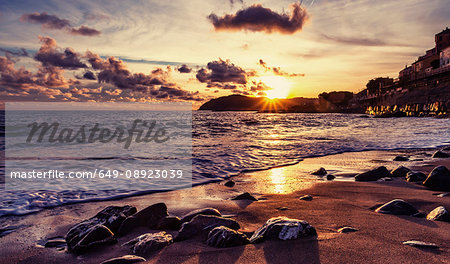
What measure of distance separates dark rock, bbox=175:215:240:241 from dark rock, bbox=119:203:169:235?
62cm

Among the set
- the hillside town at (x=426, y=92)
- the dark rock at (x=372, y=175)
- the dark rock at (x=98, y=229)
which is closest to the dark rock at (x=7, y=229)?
the dark rock at (x=98, y=229)

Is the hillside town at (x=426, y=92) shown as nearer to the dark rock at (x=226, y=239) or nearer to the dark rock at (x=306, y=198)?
the dark rock at (x=306, y=198)

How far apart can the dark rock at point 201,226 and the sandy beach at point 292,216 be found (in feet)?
0.38

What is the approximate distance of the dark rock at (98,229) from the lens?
110 inches

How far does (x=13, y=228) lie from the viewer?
11.8 feet

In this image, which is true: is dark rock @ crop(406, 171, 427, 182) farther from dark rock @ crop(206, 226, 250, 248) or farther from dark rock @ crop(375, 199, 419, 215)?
dark rock @ crop(206, 226, 250, 248)

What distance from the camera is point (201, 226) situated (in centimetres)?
303

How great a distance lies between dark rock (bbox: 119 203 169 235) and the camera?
329 cm

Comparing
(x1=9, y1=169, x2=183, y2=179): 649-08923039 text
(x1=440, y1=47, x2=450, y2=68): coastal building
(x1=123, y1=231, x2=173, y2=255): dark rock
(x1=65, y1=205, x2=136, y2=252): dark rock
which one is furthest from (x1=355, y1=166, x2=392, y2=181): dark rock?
(x1=440, y1=47, x2=450, y2=68): coastal building

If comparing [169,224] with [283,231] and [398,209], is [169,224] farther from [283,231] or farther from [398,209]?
[398,209]

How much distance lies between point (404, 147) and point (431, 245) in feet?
37.6

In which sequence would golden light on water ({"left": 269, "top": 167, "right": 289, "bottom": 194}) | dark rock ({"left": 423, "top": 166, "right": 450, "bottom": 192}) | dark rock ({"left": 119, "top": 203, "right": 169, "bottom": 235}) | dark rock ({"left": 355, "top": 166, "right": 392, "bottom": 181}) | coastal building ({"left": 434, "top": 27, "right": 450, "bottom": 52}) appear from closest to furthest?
1. dark rock ({"left": 119, "top": 203, "right": 169, "bottom": 235})
2. dark rock ({"left": 423, "top": 166, "right": 450, "bottom": 192})
3. golden light on water ({"left": 269, "top": 167, "right": 289, "bottom": 194})
4. dark rock ({"left": 355, "top": 166, "right": 392, "bottom": 181})
5. coastal building ({"left": 434, "top": 27, "right": 450, "bottom": 52})

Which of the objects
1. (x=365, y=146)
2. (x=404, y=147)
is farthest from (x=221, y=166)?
(x=404, y=147)

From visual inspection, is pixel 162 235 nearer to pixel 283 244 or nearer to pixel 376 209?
pixel 283 244
